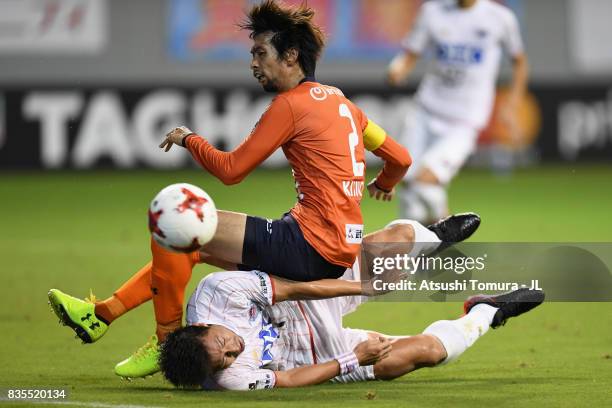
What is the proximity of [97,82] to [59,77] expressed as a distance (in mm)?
3486

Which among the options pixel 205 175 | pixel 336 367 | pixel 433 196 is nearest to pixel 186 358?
pixel 336 367

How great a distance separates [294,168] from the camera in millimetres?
6859

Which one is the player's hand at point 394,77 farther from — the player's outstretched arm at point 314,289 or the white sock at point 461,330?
the player's outstretched arm at point 314,289

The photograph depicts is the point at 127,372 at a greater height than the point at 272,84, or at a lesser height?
lesser

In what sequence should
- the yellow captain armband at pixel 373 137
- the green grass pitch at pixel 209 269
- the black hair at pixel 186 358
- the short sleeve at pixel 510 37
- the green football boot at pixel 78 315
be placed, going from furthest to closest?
the short sleeve at pixel 510 37 < the yellow captain armband at pixel 373 137 < the green football boot at pixel 78 315 < the green grass pitch at pixel 209 269 < the black hair at pixel 186 358

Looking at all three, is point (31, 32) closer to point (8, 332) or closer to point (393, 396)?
point (8, 332)

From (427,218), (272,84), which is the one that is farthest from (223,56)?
(272,84)

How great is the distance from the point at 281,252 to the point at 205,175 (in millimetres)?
14071

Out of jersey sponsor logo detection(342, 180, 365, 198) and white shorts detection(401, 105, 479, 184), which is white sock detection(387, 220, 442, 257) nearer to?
jersey sponsor logo detection(342, 180, 365, 198)

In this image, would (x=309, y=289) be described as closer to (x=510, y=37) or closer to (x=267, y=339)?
(x=267, y=339)

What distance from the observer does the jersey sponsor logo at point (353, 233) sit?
22.2 feet

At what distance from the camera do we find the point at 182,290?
6.91m

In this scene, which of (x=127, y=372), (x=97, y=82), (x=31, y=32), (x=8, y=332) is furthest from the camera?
(x=31, y=32)

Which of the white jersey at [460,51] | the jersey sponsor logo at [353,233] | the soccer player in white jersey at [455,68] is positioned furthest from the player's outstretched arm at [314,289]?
the white jersey at [460,51]
